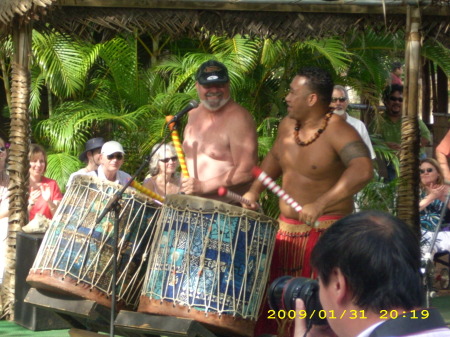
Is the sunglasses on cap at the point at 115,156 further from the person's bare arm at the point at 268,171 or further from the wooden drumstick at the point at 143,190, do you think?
the person's bare arm at the point at 268,171

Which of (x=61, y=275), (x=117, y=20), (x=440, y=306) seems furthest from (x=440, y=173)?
(x=61, y=275)

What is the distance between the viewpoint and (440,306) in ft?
26.6

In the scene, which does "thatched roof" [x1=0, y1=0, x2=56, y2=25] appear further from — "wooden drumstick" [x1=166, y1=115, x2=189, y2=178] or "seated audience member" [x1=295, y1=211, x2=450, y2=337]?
"seated audience member" [x1=295, y1=211, x2=450, y2=337]

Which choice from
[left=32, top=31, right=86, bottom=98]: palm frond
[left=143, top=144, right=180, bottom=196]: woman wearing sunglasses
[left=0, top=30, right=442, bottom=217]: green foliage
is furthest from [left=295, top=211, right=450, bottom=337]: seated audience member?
[left=32, top=31, right=86, bottom=98]: palm frond

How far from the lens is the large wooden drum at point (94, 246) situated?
20.3 feet

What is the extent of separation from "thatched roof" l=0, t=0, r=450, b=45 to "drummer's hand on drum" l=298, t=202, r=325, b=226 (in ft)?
6.20

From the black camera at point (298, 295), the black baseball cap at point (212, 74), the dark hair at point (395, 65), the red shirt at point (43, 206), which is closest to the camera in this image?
the black camera at point (298, 295)

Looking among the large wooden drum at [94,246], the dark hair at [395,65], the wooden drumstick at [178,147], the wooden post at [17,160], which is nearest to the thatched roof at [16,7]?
the wooden post at [17,160]

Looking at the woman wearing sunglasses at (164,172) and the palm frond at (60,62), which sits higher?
the palm frond at (60,62)

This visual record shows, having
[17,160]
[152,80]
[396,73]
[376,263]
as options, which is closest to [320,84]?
[17,160]

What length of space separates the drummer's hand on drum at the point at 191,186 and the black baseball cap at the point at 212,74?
0.67m

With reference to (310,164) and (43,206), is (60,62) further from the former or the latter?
(310,164)

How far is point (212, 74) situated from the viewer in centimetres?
635

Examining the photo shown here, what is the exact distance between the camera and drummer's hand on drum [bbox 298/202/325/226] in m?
5.54
